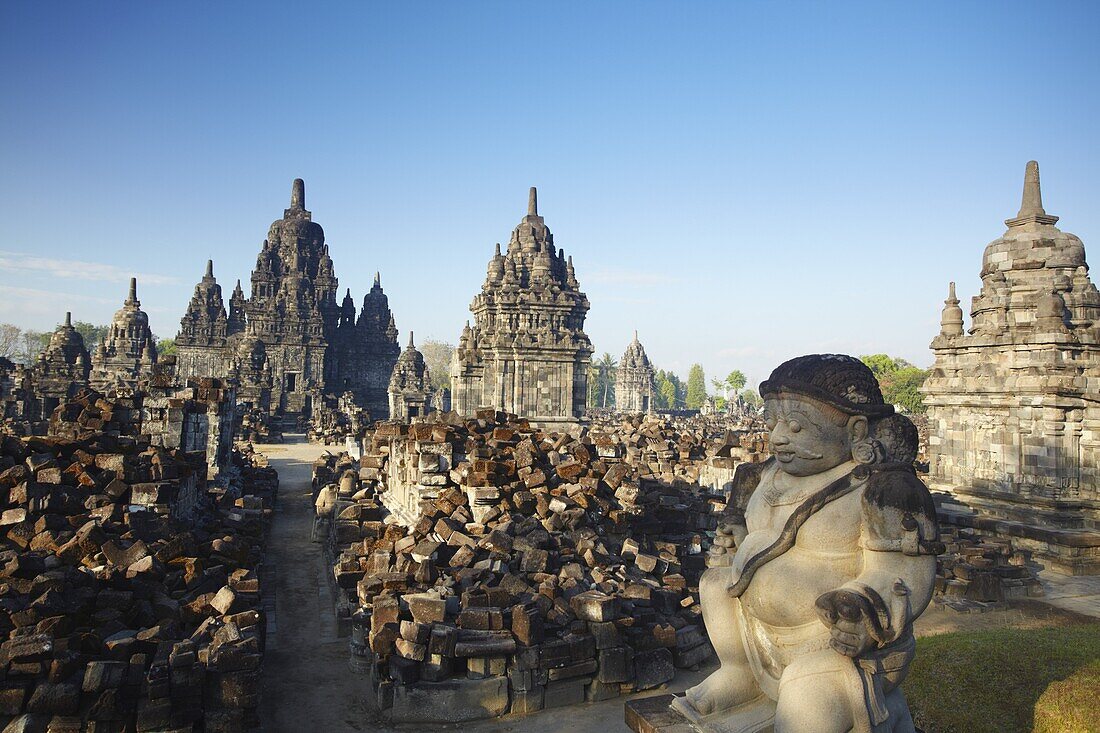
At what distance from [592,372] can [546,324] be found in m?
55.8

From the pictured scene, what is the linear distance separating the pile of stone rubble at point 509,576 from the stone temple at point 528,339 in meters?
9.29

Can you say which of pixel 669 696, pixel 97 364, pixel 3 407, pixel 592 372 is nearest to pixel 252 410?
pixel 3 407

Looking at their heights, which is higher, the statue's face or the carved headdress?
the carved headdress

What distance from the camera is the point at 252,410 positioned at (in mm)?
32625

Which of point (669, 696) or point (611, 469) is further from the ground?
point (611, 469)

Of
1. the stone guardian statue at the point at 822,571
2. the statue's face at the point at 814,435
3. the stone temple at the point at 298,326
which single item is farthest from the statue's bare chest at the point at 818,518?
the stone temple at the point at 298,326

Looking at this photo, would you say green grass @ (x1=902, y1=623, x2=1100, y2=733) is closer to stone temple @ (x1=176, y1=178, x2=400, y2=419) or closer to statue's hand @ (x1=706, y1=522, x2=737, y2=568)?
statue's hand @ (x1=706, y1=522, x2=737, y2=568)

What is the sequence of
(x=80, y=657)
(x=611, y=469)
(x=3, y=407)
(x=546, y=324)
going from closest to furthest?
(x=80, y=657)
(x=611, y=469)
(x=546, y=324)
(x=3, y=407)

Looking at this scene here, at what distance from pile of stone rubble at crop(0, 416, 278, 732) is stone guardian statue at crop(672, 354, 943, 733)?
340 centimetres

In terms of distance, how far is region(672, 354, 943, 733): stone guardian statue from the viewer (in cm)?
276

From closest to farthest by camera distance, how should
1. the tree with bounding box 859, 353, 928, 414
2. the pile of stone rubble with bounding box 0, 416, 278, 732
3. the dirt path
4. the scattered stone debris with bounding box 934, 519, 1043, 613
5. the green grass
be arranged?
the green grass → the pile of stone rubble with bounding box 0, 416, 278, 732 → the dirt path → the scattered stone debris with bounding box 934, 519, 1043, 613 → the tree with bounding box 859, 353, 928, 414

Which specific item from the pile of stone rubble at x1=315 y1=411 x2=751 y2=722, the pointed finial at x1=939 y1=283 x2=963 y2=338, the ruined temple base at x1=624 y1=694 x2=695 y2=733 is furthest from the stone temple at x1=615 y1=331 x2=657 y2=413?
the ruined temple base at x1=624 y1=694 x2=695 y2=733

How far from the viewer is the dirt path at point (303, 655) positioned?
18.4 ft

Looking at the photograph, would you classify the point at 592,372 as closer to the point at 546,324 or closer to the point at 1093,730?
the point at 546,324
